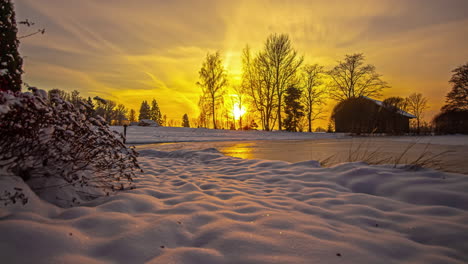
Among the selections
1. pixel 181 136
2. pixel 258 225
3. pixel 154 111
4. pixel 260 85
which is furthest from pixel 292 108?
pixel 154 111

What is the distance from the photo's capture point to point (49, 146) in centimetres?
180

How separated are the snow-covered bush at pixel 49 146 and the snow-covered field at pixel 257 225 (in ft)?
0.75

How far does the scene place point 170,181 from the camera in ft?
10.1

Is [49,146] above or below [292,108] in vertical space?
below

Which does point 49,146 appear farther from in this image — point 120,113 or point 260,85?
point 120,113

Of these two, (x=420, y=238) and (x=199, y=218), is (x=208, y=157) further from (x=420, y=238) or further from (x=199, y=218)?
(x=420, y=238)

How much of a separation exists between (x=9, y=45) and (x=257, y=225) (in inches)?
164

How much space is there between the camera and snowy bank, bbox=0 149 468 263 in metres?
1.18

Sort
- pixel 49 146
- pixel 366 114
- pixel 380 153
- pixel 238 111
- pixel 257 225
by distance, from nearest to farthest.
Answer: pixel 257 225
pixel 49 146
pixel 380 153
pixel 366 114
pixel 238 111

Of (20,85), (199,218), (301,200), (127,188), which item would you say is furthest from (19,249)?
(20,85)

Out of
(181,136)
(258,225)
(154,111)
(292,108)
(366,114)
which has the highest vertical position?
(154,111)

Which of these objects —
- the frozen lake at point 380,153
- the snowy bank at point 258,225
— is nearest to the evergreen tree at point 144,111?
the frozen lake at point 380,153

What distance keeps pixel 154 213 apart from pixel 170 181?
4.30 feet

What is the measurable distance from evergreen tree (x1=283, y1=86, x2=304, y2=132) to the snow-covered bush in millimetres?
23846
